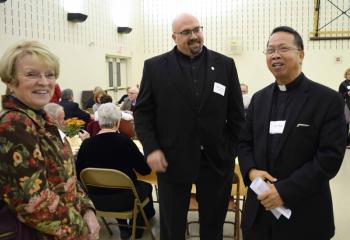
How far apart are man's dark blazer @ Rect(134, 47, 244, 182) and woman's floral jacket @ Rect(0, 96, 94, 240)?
802 mm

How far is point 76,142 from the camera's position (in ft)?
12.9

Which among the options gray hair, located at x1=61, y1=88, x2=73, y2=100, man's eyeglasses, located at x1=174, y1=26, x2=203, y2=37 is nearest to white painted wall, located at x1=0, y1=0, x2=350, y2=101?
gray hair, located at x1=61, y1=88, x2=73, y2=100

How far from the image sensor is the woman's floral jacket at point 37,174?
1.19m

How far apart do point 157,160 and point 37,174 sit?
95 cm

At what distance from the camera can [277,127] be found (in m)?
1.71

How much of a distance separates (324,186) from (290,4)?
964 cm

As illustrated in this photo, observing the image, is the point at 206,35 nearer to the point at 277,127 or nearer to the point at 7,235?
the point at 277,127

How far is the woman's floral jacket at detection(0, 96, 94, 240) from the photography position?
119cm

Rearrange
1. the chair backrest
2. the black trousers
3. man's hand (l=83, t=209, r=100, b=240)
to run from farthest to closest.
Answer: the chair backrest
the black trousers
man's hand (l=83, t=209, r=100, b=240)

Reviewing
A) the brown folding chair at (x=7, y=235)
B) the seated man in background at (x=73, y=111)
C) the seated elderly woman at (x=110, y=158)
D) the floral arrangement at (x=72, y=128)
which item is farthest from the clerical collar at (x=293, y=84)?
the seated man in background at (x=73, y=111)

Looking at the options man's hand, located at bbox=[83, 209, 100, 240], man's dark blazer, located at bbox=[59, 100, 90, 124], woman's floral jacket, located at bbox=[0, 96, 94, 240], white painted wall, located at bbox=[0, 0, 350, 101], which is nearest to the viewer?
woman's floral jacket, located at bbox=[0, 96, 94, 240]

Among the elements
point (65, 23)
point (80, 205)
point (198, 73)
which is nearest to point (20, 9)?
point (65, 23)

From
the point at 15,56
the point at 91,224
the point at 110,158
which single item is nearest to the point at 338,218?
the point at 110,158

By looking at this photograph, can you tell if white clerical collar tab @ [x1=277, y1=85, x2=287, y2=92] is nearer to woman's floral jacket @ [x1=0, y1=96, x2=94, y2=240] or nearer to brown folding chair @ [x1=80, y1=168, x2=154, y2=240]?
woman's floral jacket @ [x1=0, y1=96, x2=94, y2=240]
